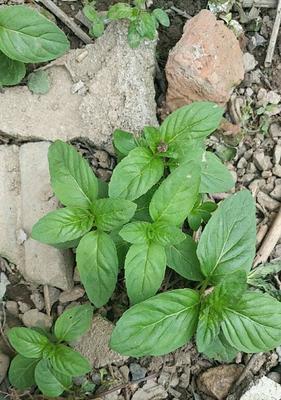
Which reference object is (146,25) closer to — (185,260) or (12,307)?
(185,260)

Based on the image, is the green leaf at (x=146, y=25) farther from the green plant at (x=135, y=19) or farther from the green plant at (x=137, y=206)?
the green plant at (x=137, y=206)

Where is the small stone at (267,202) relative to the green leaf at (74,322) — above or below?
above

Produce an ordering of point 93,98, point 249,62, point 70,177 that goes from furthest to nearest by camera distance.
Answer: point 249,62 < point 93,98 < point 70,177

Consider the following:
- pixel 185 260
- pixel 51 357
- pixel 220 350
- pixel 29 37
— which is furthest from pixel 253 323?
pixel 29 37

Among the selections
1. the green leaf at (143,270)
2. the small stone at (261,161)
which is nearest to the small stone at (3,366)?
the green leaf at (143,270)

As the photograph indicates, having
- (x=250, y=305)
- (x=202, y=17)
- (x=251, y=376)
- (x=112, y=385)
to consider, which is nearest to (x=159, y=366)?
(x=112, y=385)

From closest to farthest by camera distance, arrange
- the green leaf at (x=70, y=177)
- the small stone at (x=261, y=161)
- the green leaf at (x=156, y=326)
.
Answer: the green leaf at (x=156, y=326) → the green leaf at (x=70, y=177) → the small stone at (x=261, y=161)
